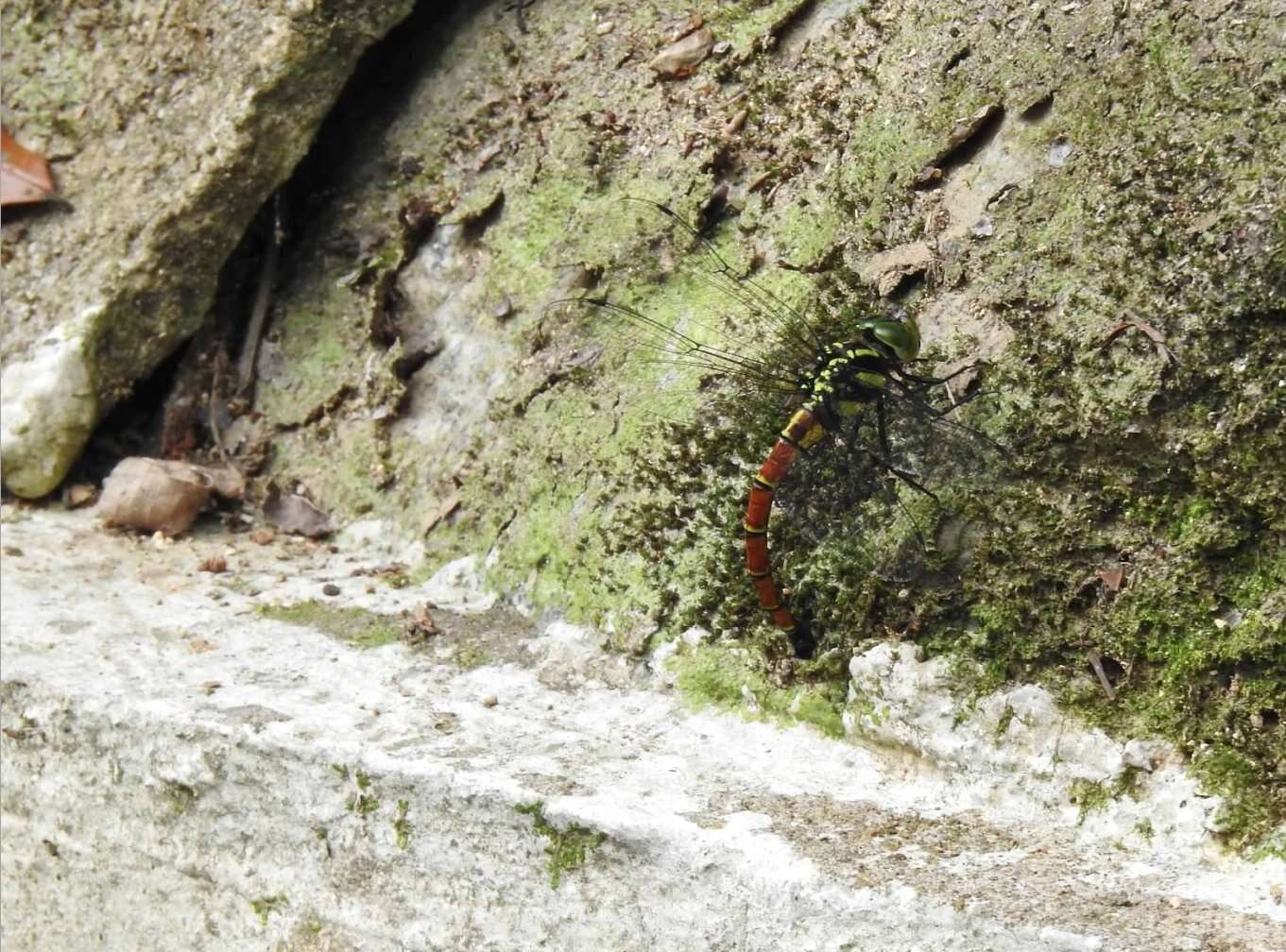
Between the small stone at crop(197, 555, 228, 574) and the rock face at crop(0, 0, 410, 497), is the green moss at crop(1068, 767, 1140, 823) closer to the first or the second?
the small stone at crop(197, 555, 228, 574)

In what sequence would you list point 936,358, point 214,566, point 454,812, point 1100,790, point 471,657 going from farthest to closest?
point 214,566 < point 471,657 < point 936,358 < point 454,812 < point 1100,790

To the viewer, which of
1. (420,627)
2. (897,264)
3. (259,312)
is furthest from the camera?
(259,312)

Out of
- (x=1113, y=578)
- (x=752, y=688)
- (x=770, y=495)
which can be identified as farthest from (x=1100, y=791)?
(x=770, y=495)

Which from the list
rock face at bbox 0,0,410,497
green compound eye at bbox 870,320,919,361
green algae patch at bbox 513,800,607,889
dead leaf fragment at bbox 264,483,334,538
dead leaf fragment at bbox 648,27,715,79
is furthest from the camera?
rock face at bbox 0,0,410,497

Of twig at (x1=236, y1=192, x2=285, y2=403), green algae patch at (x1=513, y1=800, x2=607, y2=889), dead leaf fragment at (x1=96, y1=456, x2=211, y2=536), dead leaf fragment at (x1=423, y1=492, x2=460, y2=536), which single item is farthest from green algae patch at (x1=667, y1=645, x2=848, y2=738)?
twig at (x1=236, y1=192, x2=285, y2=403)

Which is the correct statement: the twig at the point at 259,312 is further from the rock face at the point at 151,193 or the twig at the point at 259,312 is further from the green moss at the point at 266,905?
the green moss at the point at 266,905

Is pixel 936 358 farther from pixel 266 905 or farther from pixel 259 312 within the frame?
pixel 259 312

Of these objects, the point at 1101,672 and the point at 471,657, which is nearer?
the point at 1101,672

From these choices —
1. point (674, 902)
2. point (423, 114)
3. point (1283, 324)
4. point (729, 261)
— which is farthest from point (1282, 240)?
point (423, 114)
